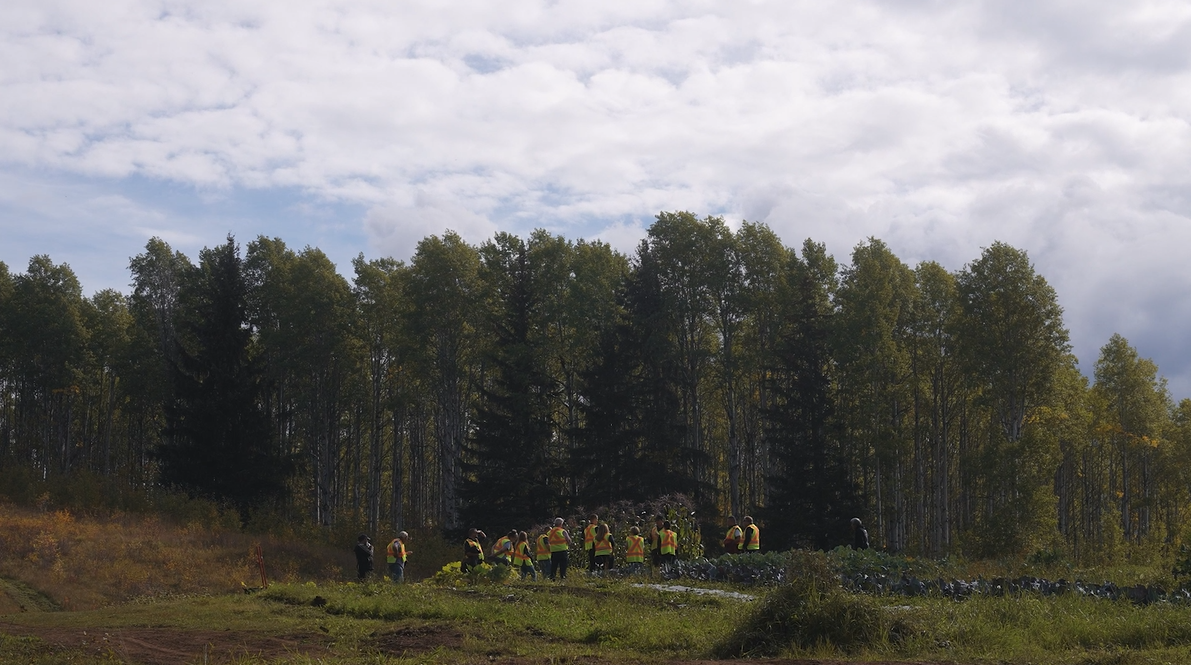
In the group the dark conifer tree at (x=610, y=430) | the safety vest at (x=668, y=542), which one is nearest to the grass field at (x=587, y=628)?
the safety vest at (x=668, y=542)

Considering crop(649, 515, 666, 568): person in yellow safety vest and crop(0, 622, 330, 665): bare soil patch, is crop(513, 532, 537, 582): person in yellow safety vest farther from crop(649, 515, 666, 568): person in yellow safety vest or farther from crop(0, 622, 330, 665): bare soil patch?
crop(0, 622, 330, 665): bare soil patch

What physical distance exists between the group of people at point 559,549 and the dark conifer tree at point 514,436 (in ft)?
55.9

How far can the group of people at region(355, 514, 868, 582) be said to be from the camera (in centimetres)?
2338

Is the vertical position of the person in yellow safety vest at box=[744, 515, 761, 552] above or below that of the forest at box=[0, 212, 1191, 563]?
below

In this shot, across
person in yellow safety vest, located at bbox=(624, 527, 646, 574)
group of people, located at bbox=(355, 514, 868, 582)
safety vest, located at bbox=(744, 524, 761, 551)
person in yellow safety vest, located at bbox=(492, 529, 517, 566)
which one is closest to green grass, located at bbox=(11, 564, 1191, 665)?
person in yellow safety vest, located at bbox=(492, 529, 517, 566)

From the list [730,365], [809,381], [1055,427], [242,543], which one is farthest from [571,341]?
[1055,427]

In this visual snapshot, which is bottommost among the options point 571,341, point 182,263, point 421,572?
point 421,572

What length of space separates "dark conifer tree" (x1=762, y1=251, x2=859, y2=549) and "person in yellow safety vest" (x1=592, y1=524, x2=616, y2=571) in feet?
62.1

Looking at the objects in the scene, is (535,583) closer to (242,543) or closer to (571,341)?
(242,543)

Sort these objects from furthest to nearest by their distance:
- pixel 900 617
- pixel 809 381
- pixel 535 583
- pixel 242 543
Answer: pixel 809 381 < pixel 242 543 < pixel 535 583 < pixel 900 617

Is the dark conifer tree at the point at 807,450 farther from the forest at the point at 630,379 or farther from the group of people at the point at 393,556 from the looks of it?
the group of people at the point at 393,556

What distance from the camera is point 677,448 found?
146ft

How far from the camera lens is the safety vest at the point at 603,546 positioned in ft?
82.3

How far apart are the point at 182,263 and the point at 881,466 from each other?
42.6m
